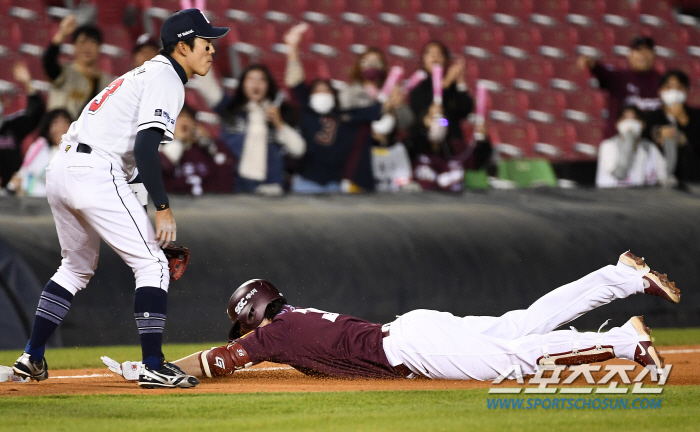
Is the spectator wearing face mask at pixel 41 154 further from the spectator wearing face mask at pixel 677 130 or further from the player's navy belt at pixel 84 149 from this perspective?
the spectator wearing face mask at pixel 677 130

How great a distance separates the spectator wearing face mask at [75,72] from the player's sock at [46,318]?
3895 millimetres

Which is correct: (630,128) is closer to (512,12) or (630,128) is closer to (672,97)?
(672,97)

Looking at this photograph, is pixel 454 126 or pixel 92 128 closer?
pixel 92 128

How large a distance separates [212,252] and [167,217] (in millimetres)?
2868

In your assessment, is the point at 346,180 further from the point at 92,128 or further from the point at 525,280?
the point at 92,128

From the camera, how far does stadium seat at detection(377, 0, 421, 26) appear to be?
44.3ft

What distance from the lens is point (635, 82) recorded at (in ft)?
34.2

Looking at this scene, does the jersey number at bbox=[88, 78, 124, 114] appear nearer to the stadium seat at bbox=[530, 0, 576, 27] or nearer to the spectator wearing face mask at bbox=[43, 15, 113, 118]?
the spectator wearing face mask at bbox=[43, 15, 113, 118]

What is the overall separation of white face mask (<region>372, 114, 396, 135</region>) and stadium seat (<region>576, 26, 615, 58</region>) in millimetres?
5982

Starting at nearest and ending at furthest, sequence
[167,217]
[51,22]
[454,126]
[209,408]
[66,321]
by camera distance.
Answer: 1. [209,408]
2. [167,217]
3. [66,321]
4. [454,126]
5. [51,22]

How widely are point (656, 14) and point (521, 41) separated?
2.60 m

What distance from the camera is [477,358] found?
4531 mm

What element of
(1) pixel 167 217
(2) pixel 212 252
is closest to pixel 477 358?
(1) pixel 167 217

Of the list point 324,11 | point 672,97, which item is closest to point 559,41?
point 324,11
